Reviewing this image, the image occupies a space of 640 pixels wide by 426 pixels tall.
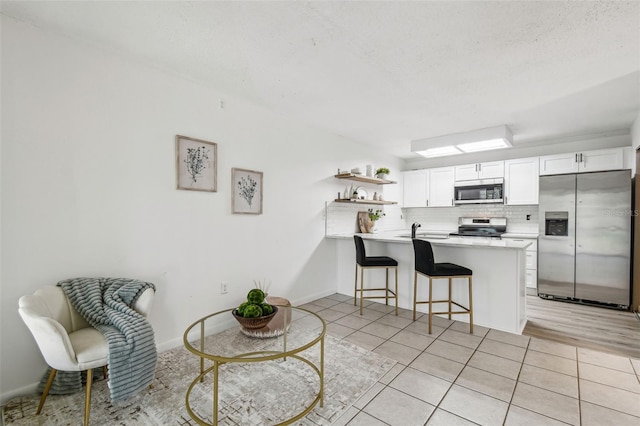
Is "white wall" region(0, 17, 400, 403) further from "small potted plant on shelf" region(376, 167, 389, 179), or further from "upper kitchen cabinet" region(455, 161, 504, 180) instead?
"upper kitchen cabinet" region(455, 161, 504, 180)

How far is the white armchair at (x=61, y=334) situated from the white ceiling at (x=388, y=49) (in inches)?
69.4

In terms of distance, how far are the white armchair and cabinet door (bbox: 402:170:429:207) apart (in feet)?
16.4

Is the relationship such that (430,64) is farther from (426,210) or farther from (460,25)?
(426,210)

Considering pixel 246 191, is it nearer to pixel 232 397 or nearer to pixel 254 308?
pixel 254 308

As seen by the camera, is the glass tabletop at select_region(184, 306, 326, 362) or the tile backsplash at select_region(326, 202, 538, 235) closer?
the glass tabletop at select_region(184, 306, 326, 362)

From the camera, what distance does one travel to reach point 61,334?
62.2 inches

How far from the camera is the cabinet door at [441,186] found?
5.46m

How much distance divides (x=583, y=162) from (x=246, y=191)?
465 centimetres

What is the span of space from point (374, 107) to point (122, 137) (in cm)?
245

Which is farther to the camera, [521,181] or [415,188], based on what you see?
[415,188]

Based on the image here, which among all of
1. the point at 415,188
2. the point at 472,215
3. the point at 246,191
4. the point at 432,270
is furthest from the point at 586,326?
the point at 246,191

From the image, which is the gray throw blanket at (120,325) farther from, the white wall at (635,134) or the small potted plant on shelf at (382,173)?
the white wall at (635,134)

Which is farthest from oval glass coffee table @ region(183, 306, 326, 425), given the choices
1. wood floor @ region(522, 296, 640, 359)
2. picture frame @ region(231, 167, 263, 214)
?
wood floor @ region(522, 296, 640, 359)

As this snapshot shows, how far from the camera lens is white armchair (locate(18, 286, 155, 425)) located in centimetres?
157
